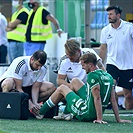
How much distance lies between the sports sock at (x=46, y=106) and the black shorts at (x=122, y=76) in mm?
1967

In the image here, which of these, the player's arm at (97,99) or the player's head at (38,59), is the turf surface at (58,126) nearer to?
the player's arm at (97,99)

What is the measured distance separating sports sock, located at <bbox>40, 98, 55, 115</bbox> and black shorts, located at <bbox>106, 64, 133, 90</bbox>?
197 centimetres

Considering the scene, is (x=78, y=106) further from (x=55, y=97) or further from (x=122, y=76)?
A: (x=122, y=76)

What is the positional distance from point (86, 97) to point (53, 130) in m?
1.21

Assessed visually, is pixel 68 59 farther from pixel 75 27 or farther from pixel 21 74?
pixel 75 27

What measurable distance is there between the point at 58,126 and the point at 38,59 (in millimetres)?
1378

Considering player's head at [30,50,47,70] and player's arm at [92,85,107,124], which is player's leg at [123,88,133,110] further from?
player's arm at [92,85,107,124]

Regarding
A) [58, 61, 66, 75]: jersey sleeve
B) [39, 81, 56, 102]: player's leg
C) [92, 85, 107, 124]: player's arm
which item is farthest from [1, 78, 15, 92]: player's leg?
[92, 85, 107, 124]: player's arm

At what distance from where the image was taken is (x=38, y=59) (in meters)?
10.5

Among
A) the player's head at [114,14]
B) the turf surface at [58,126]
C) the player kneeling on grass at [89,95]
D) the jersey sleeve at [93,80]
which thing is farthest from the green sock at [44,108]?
the player's head at [114,14]

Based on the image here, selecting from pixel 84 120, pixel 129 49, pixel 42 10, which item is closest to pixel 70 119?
pixel 84 120

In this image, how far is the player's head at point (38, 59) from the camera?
1045 cm

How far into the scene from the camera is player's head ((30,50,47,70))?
1045cm

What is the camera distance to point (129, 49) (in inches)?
483
